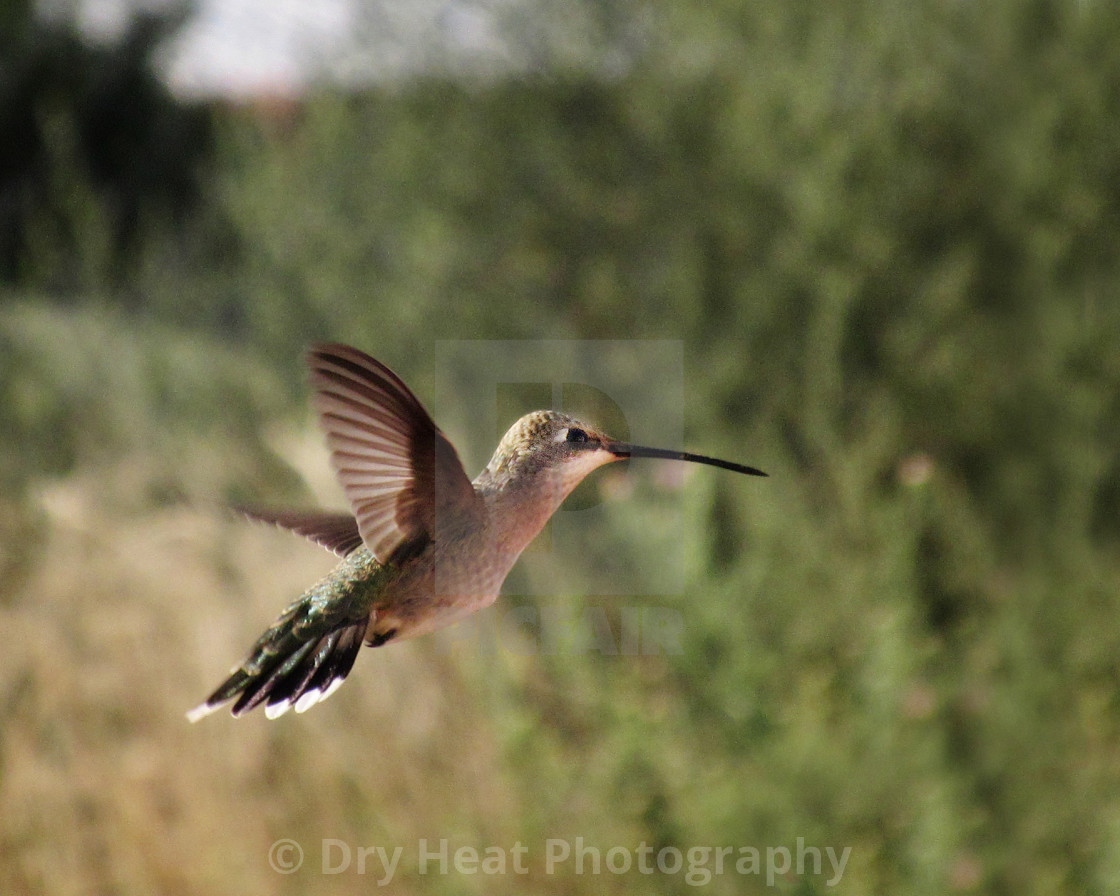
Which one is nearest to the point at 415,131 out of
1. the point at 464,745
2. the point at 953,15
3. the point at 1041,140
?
the point at 953,15

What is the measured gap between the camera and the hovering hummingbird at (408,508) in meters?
0.41

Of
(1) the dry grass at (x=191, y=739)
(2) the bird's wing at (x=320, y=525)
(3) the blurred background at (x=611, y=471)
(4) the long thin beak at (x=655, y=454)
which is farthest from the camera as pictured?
(1) the dry grass at (x=191, y=739)

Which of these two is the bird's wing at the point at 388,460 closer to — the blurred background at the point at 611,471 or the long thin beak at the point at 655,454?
the long thin beak at the point at 655,454

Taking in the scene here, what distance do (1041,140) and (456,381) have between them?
9.94 ft

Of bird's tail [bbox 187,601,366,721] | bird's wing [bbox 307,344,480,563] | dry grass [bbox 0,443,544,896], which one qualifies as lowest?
dry grass [bbox 0,443,544,896]

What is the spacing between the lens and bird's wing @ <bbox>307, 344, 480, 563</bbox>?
394 mm

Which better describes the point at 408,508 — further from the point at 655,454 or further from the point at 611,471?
the point at 611,471

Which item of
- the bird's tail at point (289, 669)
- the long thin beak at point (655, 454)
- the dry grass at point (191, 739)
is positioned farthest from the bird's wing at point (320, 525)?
the dry grass at point (191, 739)

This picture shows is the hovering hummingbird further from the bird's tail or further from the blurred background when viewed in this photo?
the blurred background

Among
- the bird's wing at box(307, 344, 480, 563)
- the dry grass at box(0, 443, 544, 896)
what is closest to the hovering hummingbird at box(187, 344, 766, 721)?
the bird's wing at box(307, 344, 480, 563)

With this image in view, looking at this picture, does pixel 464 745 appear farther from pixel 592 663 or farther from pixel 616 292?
pixel 616 292

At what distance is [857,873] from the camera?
1.85m

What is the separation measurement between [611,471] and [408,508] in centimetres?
256

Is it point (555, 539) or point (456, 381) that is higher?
point (456, 381)
